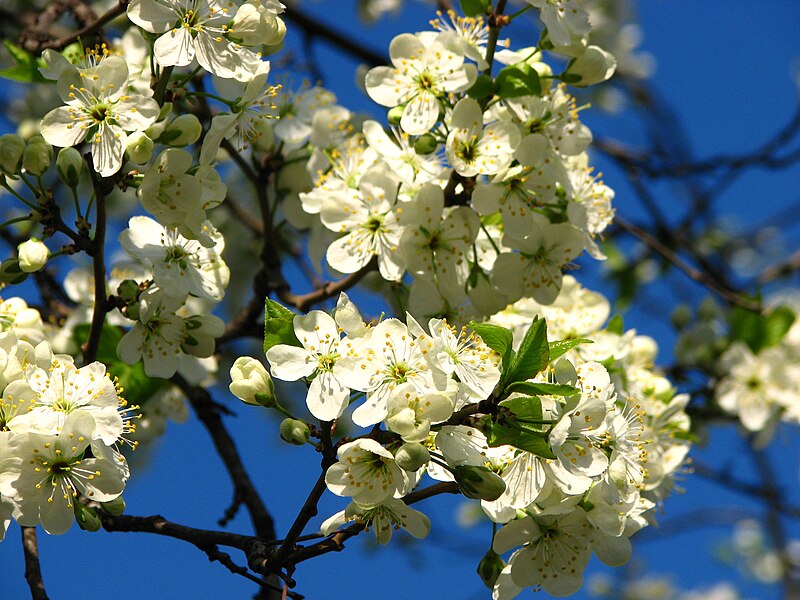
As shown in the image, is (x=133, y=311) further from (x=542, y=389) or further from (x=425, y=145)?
(x=542, y=389)

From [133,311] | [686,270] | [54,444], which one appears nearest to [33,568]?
[54,444]

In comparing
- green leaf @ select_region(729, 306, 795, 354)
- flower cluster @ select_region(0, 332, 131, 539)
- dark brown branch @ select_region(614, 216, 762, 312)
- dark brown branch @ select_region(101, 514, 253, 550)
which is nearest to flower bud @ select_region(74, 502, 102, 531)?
flower cluster @ select_region(0, 332, 131, 539)

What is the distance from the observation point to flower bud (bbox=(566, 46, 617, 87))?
2.82 meters

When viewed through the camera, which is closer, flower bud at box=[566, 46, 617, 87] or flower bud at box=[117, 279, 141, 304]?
flower bud at box=[117, 279, 141, 304]

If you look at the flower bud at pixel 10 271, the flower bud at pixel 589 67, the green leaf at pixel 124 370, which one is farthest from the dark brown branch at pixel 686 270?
the flower bud at pixel 10 271

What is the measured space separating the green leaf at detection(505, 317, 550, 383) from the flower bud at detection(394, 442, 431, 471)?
11.4 inches

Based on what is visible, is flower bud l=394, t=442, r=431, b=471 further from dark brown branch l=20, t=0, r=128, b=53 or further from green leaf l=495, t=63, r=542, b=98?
dark brown branch l=20, t=0, r=128, b=53

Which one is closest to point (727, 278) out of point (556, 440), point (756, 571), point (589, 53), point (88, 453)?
point (589, 53)

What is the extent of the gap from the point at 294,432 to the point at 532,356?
551mm

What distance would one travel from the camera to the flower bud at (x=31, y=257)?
7.97 feet

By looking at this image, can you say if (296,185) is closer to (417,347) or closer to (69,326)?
(69,326)

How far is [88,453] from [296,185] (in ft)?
4.97

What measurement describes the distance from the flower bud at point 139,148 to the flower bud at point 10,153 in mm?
308

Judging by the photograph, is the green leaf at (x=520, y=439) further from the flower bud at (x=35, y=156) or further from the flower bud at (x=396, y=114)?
the flower bud at (x=35, y=156)
